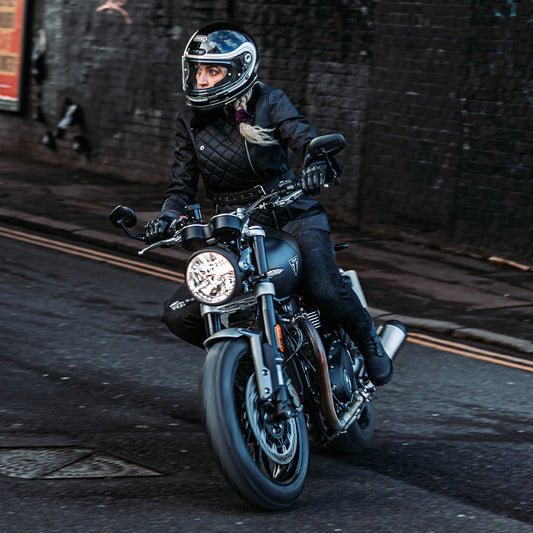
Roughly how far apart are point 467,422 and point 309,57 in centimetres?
793

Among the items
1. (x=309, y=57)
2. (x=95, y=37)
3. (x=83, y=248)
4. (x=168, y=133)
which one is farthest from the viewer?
(x=95, y=37)

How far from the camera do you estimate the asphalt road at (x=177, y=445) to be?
4664mm

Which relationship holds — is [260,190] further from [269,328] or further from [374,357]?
[374,357]

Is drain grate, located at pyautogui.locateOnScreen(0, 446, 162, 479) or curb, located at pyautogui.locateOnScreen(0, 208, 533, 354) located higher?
drain grate, located at pyautogui.locateOnScreen(0, 446, 162, 479)

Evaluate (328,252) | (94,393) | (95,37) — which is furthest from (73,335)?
(95,37)

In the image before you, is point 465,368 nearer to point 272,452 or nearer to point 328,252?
point 328,252

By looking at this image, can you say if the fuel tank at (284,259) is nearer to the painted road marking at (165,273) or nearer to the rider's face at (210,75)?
the rider's face at (210,75)

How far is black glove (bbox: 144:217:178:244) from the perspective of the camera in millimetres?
4922

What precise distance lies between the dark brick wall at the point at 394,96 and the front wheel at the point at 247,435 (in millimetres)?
7161

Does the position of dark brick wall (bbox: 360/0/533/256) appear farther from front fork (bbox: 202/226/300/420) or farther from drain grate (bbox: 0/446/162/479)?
front fork (bbox: 202/226/300/420)

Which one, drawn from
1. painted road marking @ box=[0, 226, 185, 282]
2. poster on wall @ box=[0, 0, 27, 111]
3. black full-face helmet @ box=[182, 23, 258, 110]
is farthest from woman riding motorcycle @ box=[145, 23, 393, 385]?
poster on wall @ box=[0, 0, 27, 111]

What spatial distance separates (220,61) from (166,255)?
6079 mm

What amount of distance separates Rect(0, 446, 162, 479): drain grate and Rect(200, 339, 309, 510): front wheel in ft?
2.47

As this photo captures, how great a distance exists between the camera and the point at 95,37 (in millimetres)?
16531
